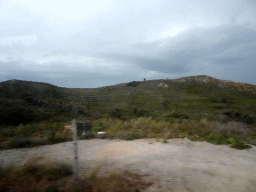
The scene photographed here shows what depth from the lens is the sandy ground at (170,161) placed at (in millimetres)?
4493

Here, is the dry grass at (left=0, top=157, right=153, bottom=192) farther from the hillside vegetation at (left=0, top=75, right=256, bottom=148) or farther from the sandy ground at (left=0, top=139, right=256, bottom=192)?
the hillside vegetation at (left=0, top=75, right=256, bottom=148)

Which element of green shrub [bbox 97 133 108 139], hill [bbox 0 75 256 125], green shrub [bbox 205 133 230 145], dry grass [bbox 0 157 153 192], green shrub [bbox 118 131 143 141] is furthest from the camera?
hill [bbox 0 75 256 125]

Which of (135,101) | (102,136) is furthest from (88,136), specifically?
(135,101)

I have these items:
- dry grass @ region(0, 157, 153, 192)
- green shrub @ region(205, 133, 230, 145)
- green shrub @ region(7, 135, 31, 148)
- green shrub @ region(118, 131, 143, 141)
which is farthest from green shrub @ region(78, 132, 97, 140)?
green shrub @ region(205, 133, 230, 145)

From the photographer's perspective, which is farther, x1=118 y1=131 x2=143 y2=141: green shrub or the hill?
the hill

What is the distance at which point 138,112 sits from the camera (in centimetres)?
2731

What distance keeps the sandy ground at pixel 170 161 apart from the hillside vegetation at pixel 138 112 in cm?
124

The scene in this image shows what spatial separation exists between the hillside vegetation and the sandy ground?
1241mm

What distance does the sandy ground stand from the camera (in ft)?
14.7

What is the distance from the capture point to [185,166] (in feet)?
18.2

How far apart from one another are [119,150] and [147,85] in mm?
45705

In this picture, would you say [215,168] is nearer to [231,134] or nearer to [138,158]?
[138,158]

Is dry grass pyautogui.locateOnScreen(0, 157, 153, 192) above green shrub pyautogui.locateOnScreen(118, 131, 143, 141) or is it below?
above

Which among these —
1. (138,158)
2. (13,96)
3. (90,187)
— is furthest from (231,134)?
(13,96)
